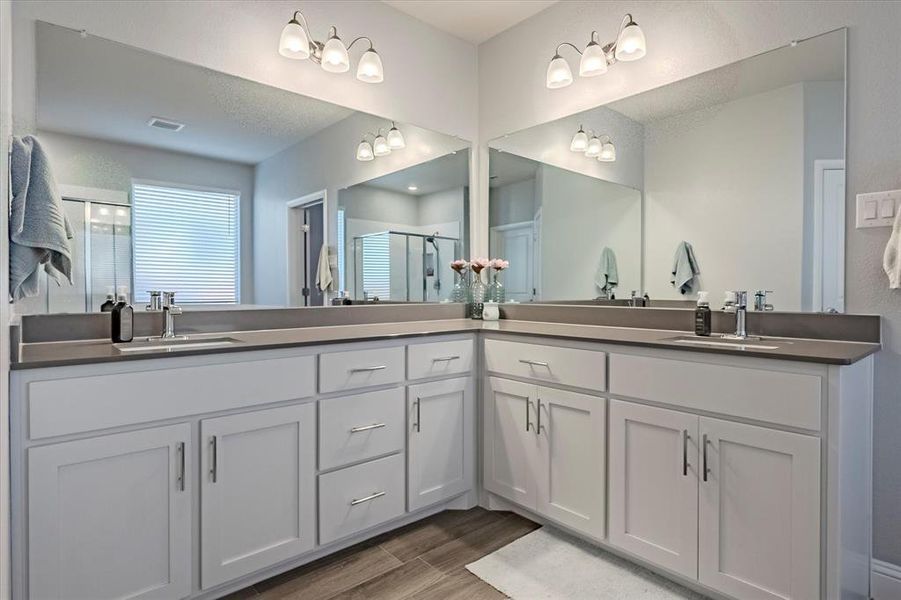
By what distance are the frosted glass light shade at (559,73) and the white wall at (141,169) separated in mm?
1528

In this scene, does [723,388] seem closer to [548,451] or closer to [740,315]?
[740,315]

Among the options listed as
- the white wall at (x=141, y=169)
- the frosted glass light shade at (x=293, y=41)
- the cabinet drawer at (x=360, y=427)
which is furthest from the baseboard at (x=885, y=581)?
the frosted glass light shade at (x=293, y=41)

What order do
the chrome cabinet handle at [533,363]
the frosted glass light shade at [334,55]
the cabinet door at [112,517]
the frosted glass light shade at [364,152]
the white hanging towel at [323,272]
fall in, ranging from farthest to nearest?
the frosted glass light shade at [364,152] < the white hanging towel at [323,272] < the frosted glass light shade at [334,55] < the chrome cabinet handle at [533,363] < the cabinet door at [112,517]

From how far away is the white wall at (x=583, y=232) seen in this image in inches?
95.0

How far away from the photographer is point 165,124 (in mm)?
2014

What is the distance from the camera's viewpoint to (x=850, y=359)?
4.32 feet

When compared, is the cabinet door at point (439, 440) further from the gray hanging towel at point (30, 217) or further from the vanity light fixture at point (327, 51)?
the vanity light fixture at point (327, 51)

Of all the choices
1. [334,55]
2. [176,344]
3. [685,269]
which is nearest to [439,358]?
[176,344]

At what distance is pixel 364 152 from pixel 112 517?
6.21 ft

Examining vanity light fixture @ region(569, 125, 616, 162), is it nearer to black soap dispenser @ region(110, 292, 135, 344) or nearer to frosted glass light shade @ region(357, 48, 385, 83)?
frosted glass light shade @ region(357, 48, 385, 83)

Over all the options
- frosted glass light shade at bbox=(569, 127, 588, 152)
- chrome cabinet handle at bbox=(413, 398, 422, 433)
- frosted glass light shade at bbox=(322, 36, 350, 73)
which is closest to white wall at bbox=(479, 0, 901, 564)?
frosted glass light shade at bbox=(569, 127, 588, 152)

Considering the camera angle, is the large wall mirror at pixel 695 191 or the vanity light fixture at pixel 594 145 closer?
the large wall mirror at pixel 695 191

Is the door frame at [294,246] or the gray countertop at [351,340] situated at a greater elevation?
the door frame at [294,246]

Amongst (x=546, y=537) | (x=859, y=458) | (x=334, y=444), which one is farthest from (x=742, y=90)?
(x=334, y=444)
